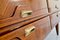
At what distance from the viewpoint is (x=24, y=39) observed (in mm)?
472

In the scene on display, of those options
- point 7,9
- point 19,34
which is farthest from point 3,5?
point 19,34

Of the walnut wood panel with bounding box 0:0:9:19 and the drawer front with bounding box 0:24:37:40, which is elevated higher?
the walnut wood panel with bounding box 0:0:9:19

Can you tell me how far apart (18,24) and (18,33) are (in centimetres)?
3

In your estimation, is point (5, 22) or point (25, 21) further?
point (25, 21)

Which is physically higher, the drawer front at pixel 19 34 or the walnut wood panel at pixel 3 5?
the walnut wood panel at pixel 3 5

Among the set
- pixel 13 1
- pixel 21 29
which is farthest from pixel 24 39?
pixel 13 1

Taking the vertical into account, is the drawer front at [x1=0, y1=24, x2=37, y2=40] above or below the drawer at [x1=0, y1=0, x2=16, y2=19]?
below

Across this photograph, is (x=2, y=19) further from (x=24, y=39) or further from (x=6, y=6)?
(x=24, y=39)

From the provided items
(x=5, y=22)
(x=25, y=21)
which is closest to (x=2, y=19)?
(x=5, y=22)

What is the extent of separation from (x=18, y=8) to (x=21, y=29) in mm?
75

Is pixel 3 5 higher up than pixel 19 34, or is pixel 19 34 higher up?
pixel 3 5

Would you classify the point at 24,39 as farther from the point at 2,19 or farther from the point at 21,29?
the point at 2,19

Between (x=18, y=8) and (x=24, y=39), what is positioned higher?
(x=18, y=8)

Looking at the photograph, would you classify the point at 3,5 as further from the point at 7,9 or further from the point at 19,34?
the point at 19,34
